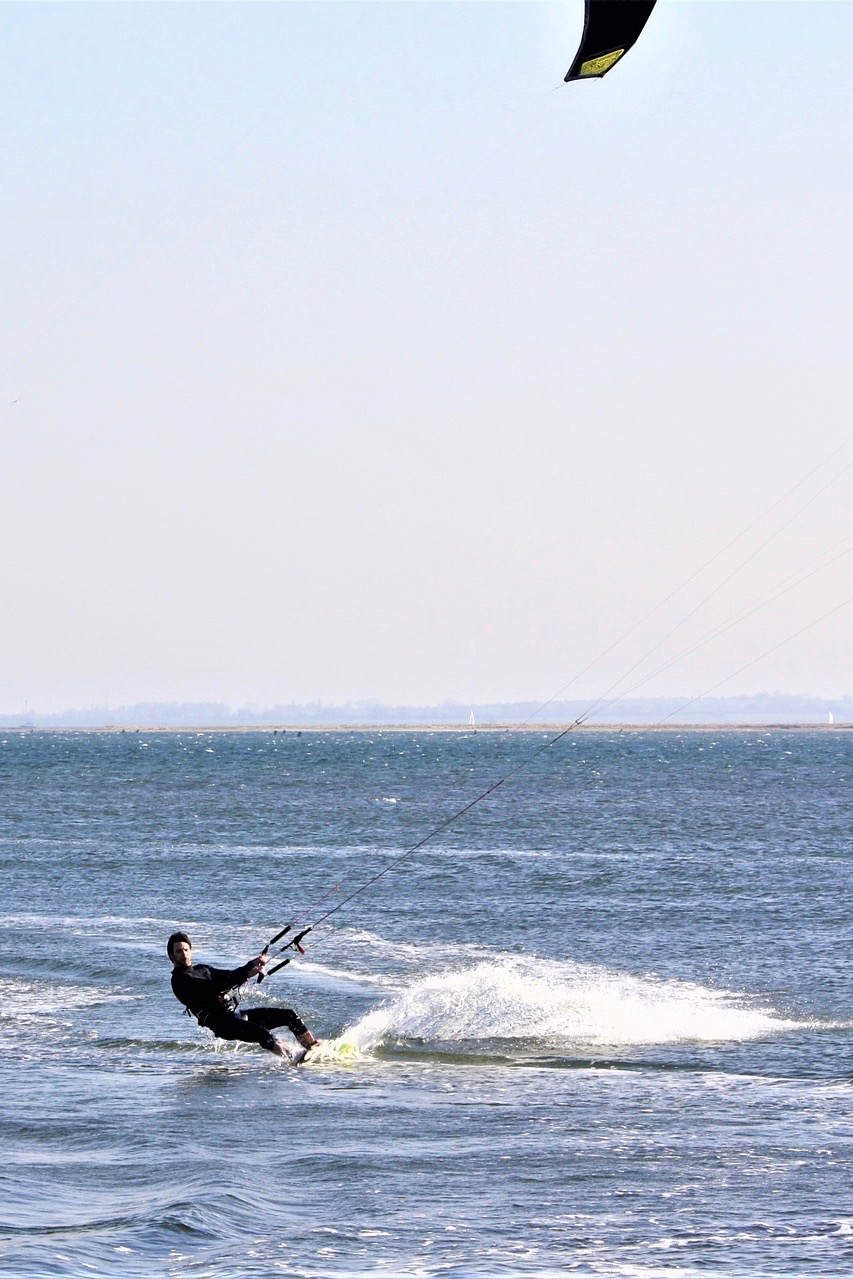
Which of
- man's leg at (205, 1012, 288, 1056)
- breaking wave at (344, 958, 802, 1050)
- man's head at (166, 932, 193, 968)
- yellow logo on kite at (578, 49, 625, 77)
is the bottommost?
breaking wave at (344, 958, 802, 1050)

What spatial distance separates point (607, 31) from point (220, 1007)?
948cm

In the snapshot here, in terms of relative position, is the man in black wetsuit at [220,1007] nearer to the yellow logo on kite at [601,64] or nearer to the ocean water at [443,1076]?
the ocean water at [443,1076]

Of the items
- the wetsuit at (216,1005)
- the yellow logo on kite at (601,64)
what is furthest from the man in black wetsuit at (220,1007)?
the yellow logo on kite at (601,64)

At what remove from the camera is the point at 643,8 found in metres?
9.92

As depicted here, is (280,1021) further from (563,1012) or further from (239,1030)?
(563,1012)

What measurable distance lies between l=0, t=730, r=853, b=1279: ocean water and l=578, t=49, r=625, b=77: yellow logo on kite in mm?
7237

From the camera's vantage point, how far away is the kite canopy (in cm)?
983

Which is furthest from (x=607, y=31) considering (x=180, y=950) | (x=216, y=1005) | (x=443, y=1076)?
(x=216, y=1005)

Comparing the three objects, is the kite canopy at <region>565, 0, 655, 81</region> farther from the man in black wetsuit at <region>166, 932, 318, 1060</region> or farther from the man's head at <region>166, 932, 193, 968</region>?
the man's head at <region>166, 932, 193, 968</region>

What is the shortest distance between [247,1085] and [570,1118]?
3.22 meters

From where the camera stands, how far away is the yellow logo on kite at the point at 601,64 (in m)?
10.1

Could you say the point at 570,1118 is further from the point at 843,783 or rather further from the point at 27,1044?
the point at 843,783

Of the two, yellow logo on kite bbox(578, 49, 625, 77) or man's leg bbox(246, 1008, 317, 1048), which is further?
man's leg bbox(246, 1008, 317, 1048)

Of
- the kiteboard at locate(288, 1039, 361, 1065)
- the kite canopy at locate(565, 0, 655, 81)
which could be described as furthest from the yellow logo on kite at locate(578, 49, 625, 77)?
the kiteboard at locate(288, 1039, 361, 1065)
